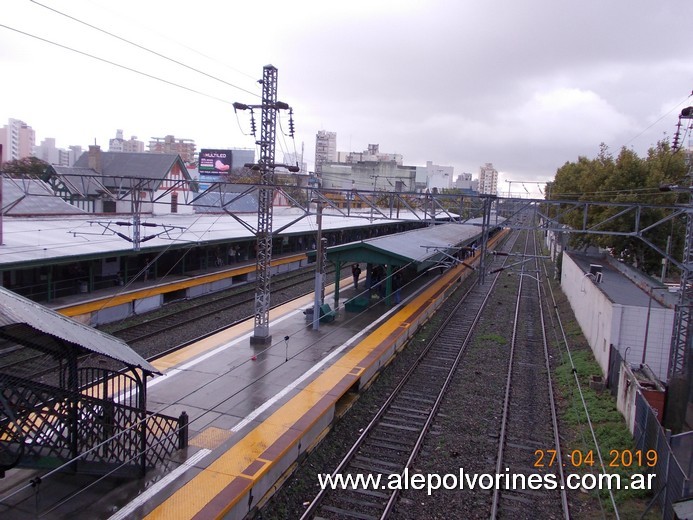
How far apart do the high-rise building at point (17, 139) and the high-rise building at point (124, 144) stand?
71.0ft

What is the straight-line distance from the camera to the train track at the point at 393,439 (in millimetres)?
7957

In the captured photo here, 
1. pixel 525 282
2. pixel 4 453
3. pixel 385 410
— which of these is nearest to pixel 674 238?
pixel 525 282

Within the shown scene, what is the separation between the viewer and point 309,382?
1199cm

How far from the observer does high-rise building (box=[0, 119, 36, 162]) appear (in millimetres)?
144750

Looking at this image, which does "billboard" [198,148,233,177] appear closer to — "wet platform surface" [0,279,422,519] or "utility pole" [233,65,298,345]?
"wet platform surface" [0,279,422,519]

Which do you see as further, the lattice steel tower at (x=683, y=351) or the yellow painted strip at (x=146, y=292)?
the yellow painted strip at (x=146, y=292)

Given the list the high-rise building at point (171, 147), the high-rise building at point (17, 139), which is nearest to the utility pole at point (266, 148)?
the high-rise building at point (171, 147)

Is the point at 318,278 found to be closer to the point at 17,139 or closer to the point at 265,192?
the point at 265,192

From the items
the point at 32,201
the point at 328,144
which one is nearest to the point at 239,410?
the point at 32,201

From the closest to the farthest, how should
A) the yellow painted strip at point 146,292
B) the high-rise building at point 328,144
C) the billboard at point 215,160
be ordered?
the yellow painted strip at point 146,292, the billboard at point 215,160, the high-rise building at point 328,144

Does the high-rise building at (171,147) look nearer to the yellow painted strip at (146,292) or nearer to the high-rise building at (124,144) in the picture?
the high-rise building at (124,144)

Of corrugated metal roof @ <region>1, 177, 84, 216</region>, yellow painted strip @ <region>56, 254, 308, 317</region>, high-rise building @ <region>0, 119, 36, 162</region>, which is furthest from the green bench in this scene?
high-rise building @ <region>0, 119, 36, 162</region>

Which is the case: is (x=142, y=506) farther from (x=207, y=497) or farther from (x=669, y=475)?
(x=669, y=475)

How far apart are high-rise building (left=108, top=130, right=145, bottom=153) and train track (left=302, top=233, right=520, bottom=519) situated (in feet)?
435
